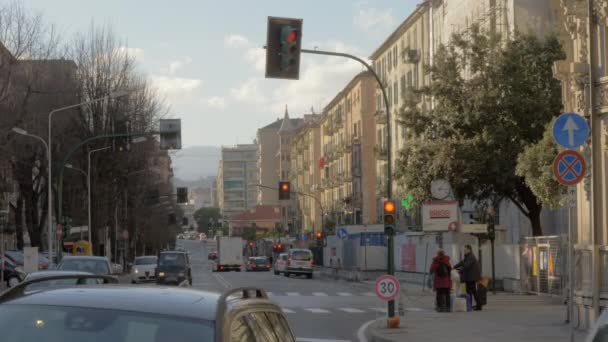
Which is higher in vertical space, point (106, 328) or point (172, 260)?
point (106, 328)

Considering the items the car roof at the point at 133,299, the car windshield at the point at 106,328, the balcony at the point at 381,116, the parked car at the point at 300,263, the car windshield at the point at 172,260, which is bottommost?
the parked car at the point at 300,263

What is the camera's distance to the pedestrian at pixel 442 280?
94.5 ft

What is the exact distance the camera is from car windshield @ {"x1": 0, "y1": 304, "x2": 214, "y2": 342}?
5.36m

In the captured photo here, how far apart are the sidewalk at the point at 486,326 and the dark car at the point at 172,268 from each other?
1747cm

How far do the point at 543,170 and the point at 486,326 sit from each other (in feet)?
45.2

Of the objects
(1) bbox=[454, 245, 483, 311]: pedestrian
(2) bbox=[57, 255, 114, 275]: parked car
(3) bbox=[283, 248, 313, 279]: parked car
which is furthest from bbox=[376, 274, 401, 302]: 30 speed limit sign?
(3) bbox=[283, 248, 313, 279]: parked car

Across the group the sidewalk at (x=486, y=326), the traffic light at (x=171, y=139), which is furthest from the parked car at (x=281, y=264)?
the sidewalk at (x=486, y=326)

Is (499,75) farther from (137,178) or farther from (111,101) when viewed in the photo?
(137,178)

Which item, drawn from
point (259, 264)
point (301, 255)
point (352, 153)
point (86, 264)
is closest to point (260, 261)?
point (259, 264)

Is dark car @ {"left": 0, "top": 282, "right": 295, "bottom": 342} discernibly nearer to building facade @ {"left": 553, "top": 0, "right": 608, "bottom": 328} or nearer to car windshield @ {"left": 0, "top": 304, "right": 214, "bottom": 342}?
car windshield @ {"left": 0, "top": 304, "right": 214, "bottom": 342}

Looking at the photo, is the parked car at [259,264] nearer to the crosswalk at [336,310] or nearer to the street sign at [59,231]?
the street sign at [59,231]

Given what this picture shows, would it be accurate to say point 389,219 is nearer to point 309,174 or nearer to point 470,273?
point 470,273

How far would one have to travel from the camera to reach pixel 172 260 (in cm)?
4791

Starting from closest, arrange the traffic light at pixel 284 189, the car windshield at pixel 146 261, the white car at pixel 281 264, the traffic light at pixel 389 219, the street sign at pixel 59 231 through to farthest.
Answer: the traffic light at pixel 389 219
the street sign at pixel 59 231
the car windshield at pixel 146 261
the traffic light at pixel 284 189
the white car at pixel 281 264
